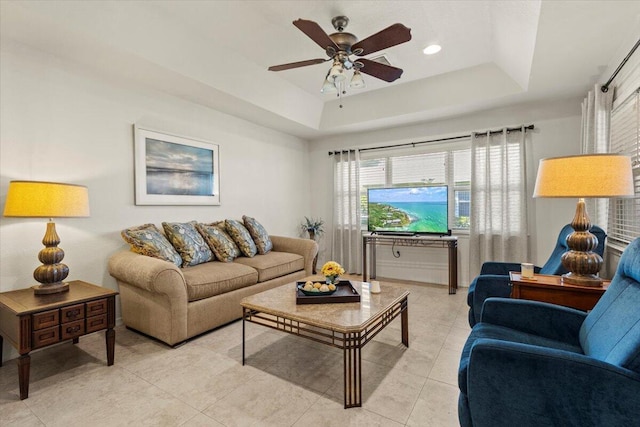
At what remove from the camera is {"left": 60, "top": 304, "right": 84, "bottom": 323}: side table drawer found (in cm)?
200

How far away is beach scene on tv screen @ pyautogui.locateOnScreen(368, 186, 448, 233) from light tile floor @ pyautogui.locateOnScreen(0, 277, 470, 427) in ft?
6.19

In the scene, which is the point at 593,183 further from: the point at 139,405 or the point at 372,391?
the point at 139,405

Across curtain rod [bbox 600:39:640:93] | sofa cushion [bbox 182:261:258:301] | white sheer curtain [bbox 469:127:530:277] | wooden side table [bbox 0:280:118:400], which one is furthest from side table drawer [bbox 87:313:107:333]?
curtain rod [bbox 600:39:640:93]

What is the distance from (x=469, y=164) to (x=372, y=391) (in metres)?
Result: 3.49

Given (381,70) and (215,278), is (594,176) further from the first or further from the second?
(215,278)

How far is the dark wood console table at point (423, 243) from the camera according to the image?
398cm

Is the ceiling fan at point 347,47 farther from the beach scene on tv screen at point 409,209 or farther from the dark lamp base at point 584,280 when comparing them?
the beach scene on tv screen at point 409,209

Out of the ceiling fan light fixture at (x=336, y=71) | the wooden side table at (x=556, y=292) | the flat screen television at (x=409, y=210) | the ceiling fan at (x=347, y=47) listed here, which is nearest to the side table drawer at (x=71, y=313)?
the ceiling fan at (x=347, y=47)

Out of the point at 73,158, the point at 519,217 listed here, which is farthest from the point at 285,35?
the point at 519,217

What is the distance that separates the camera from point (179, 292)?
2.45m

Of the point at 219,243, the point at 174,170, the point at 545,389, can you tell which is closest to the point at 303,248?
the point at 219,243

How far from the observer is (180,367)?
217 centimetres

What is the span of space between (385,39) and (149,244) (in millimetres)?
2562

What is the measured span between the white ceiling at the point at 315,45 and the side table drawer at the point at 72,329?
2060 millimetres
